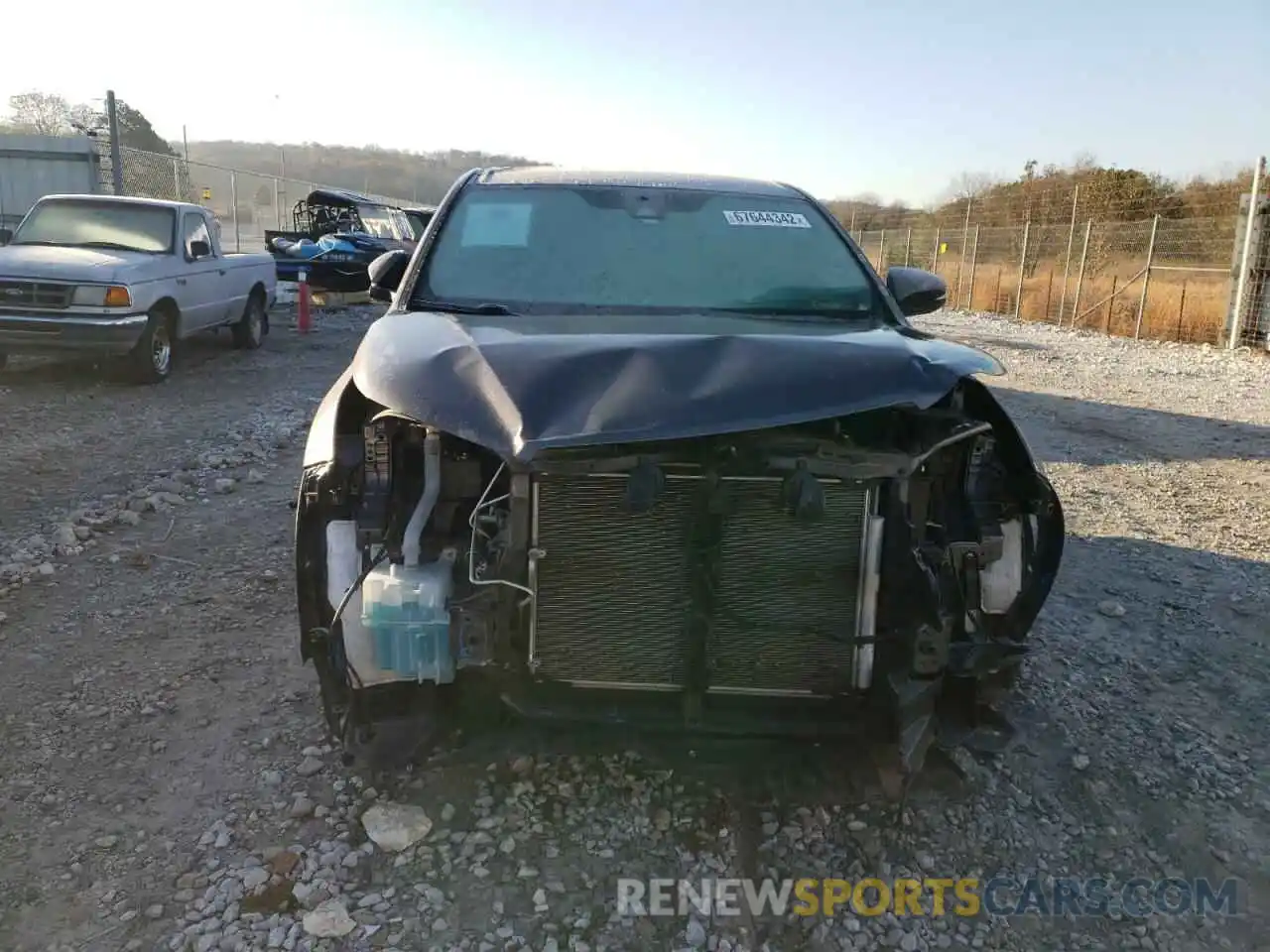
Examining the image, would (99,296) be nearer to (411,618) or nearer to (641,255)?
(641,255)

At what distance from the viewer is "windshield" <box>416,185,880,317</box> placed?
358cm

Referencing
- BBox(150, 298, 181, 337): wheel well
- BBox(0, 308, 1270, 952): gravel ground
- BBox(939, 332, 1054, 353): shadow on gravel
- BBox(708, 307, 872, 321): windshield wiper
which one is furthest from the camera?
BBox(939, 332, 1054, 353): shadow on gravel

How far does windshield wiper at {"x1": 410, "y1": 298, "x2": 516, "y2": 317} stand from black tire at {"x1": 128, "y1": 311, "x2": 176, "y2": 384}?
6.80 m

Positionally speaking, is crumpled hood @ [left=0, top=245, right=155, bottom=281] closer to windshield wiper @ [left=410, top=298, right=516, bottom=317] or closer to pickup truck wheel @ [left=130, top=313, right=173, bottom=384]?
pickup truck wheel @ [left=130, top=313, right=173, bottom=384]

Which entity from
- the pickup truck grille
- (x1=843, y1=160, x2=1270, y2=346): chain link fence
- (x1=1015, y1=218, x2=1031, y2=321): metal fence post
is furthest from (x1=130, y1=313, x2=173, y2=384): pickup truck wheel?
(x1=1015, y1=218, x2=1031, y2=321): metal fence post

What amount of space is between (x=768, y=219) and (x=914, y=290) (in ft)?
2.18

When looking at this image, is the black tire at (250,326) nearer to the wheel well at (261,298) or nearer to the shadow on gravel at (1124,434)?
the wheel well at (261,298)

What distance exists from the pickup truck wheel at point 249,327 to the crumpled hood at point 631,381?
9.95 m

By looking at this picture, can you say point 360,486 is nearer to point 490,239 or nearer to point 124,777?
point 124,777

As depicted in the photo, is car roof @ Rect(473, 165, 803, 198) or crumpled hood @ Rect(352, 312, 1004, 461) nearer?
crumpled hood @ Rect(352, 312, 1004, 461)

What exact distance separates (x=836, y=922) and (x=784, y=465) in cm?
112

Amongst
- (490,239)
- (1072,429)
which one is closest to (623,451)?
(490,239)

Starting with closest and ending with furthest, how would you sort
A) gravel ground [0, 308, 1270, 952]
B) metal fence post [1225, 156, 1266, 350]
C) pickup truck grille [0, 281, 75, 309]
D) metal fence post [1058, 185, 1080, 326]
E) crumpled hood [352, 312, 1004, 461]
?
crumpled hood [352, 312, 1004, 461] → gravel ground [0, 308, 1270, 952] → pickup truck grille [0, 281, 75, 309] → metal fence post [1225, 156, 1266, 350] → metal fence post [1058, 185, 1080, 326]

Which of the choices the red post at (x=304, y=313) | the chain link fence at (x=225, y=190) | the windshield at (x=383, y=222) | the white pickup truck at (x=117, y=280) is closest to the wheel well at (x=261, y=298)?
the white pickup truck at (x=117, y=280)
